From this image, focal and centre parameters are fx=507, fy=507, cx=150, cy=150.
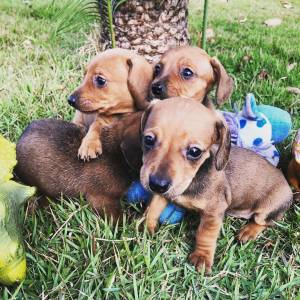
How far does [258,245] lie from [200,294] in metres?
0.64

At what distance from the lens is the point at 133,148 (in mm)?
2812

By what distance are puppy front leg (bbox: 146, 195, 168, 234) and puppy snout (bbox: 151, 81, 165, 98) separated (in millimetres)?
653

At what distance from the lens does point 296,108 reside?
4.58 metres

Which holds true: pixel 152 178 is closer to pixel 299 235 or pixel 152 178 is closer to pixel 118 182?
pixel 118 182

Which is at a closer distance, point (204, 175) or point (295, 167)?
point (204, 175)

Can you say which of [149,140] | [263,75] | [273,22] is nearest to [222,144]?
[149,140]

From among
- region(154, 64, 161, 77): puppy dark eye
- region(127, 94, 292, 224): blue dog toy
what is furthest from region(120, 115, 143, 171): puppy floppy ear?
region(127, 94, 292, 224): blue dog toy

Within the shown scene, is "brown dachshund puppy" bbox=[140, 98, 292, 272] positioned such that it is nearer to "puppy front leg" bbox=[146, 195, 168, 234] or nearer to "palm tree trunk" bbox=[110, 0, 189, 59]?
"puppy front leg" bbox=[146, 195, 168, 234]

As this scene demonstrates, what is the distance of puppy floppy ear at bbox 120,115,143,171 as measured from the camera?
2.80m

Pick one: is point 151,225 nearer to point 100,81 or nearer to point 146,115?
point 146,115

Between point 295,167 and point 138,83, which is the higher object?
point 138,83

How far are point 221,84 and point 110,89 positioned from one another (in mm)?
755

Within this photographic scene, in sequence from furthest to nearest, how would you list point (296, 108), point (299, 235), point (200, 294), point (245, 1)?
point (245, 1) → point (296, 108) → point (299, 235) → point (200, 294)

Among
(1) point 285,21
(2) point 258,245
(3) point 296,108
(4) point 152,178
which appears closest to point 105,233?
(4) point 152,178
